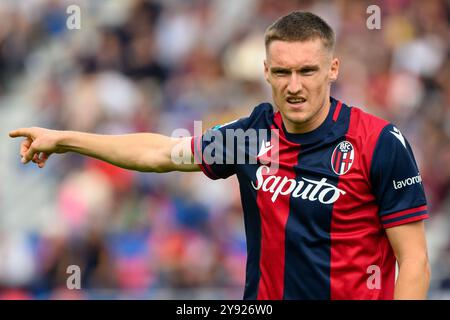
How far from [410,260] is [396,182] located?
350 millimetres

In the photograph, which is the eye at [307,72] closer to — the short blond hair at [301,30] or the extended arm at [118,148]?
the short blond hair at [301,30]

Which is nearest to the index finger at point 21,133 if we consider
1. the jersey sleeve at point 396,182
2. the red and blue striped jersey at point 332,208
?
the red and blue striped jersey at point 332,208

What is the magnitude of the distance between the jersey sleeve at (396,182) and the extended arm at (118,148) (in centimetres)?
101

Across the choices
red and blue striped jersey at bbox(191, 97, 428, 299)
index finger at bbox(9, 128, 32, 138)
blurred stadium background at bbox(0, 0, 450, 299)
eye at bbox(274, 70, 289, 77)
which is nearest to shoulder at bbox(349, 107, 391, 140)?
red and blue striped jersey at bbox(191, 97, 428, 299)

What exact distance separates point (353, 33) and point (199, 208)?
8.34ft

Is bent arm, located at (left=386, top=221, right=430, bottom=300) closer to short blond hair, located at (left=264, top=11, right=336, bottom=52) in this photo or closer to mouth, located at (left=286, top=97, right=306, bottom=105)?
mouth, located at (left=286, top=97, right=306, bottom=105)

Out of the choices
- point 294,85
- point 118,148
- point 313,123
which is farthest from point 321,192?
point 118,148

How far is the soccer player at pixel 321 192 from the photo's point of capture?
4258 mm

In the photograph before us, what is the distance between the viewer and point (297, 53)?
4.39 m

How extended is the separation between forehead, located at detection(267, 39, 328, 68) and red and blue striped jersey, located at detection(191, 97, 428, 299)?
1.06 ft

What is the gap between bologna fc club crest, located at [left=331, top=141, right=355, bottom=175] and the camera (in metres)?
4.39

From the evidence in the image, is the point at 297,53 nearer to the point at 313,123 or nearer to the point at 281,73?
the point at 281,73

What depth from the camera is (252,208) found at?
181 inches

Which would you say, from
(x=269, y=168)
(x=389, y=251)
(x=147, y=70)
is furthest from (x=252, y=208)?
(x=147, y=70)
